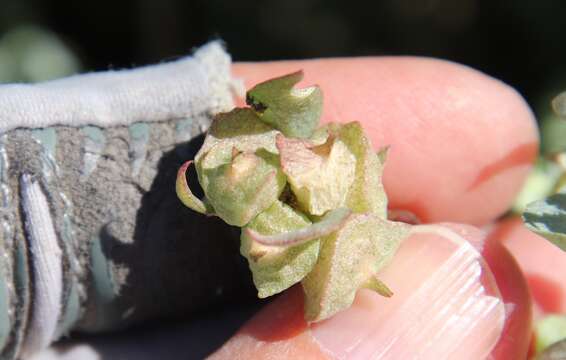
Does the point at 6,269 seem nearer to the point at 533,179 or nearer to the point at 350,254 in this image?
the point at 350,254

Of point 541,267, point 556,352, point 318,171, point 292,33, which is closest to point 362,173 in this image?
point 318,171

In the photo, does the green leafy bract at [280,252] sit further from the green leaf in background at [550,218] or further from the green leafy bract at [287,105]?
the green leaf in background at [550,218]

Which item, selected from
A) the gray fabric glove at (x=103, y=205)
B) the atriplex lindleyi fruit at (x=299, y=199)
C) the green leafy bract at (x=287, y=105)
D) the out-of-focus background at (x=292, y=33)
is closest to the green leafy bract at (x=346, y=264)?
the atriplex lindleyi fruit at (x=299, y=199)

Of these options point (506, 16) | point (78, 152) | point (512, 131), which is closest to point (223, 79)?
point (78, 152)

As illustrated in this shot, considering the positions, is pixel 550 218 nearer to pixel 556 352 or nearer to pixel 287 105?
pixel 556 352

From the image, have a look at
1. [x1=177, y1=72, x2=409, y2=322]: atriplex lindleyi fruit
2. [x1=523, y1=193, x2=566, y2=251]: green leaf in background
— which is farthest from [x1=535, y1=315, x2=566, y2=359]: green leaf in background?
[x1=177, y1=72, x2=409, y2=322]: atriplex lindleyi fruit
